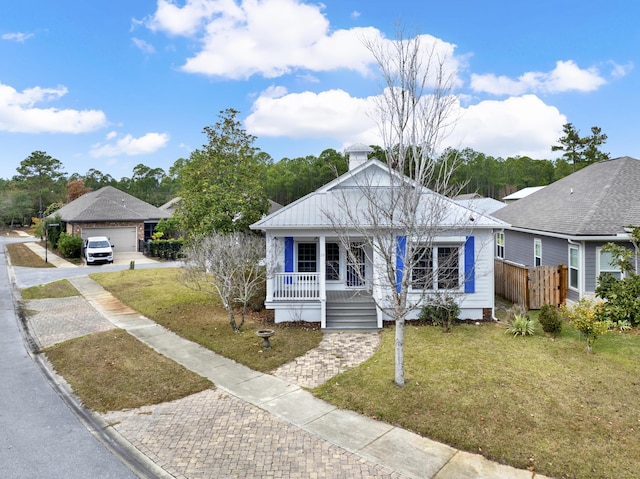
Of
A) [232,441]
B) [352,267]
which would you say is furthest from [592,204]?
[232,441]

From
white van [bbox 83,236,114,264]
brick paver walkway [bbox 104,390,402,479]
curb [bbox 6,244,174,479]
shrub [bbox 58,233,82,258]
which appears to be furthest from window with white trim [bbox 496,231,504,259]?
shrub [bbox 58,233,82,258]

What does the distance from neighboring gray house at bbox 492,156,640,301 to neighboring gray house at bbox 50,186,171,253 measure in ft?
97.2

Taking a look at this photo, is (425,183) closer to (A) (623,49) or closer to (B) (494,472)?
(B) (494,472)

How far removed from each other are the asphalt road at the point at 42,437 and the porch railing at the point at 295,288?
637 centimetres

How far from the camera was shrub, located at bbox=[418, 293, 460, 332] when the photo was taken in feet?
38.7

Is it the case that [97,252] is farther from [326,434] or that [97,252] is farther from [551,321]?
[551,321]

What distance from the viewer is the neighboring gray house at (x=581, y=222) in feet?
44.2

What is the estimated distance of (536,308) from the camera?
13.8 meters

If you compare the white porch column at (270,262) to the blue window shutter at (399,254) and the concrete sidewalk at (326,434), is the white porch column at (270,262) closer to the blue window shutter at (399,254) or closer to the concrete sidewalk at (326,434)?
the concrete sidewalk at (326,434)

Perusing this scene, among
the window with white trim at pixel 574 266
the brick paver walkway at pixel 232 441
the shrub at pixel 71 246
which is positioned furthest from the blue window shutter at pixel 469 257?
the shrub at pixel 71 246

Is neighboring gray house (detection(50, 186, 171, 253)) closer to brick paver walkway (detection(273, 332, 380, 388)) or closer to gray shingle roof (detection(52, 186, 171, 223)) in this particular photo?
gray shingle roof (detection(52, 186, 171, 223))

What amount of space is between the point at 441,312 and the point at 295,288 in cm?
467

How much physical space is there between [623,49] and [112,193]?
40400 millimetres

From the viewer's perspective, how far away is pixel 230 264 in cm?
1177
